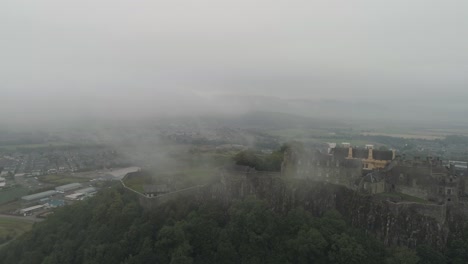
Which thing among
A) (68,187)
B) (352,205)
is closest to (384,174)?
(352,205)

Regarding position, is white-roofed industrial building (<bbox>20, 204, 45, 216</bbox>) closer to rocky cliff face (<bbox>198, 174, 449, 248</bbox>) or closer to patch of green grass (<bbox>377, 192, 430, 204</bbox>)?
rocky cliff face (<bbox>198, 174, 449, 248</bbox>)

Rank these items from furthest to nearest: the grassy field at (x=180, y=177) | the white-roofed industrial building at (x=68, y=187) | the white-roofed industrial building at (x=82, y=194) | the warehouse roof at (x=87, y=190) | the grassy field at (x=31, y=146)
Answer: the grassy field at (x=31, y=146) < the white-roofed industrial building at (x=68, y=187) < the warehouse roof at (x=87, y=190) < the white-roofed industrial building at (x=82, y=194) < the grassy field at (x=180, y=177)

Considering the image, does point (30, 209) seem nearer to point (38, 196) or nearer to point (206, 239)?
point (38, 196)

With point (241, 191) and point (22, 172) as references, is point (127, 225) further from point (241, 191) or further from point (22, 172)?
point (22, 172)

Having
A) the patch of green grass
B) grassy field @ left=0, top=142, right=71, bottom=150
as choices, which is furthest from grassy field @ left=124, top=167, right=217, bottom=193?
grassy field @ left=0, top=142, right=71, bottom=150

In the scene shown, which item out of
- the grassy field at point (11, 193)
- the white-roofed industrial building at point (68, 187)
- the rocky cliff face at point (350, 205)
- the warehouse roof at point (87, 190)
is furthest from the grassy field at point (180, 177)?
the grassy field at point (11, 193)

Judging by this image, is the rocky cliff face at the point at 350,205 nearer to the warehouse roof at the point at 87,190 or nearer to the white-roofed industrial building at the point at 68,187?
the warehouse roof at the point at 87,190

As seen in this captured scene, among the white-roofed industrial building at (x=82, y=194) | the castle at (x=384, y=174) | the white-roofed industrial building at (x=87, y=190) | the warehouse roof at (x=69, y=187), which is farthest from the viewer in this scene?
the warehouse roof at (x=69, y=187)
